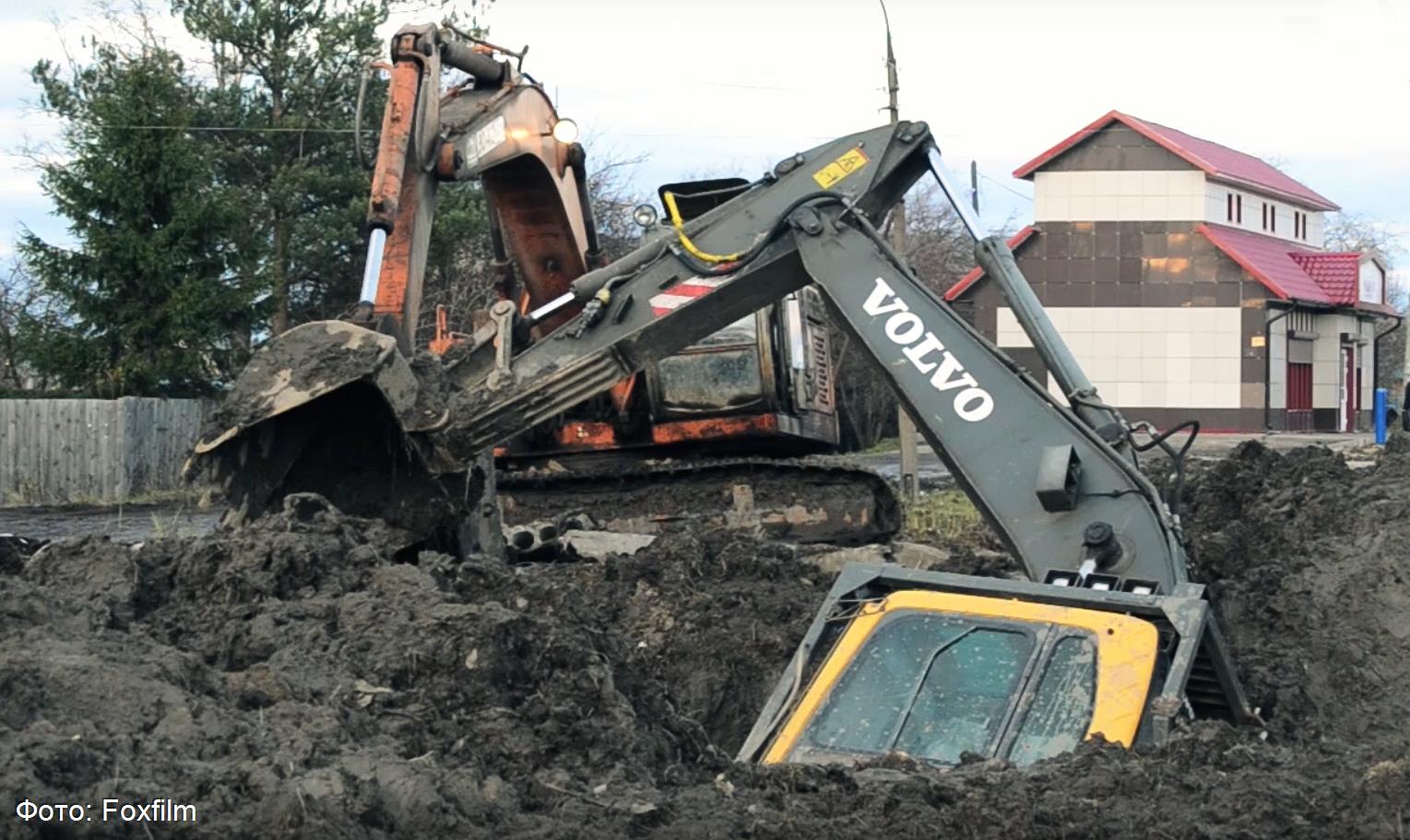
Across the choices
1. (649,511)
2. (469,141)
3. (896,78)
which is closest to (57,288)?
(896,78)

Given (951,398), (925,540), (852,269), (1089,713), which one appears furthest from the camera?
(925,540)

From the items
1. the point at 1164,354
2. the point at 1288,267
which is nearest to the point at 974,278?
the point at 1164,354

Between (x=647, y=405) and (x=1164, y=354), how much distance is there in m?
29.2

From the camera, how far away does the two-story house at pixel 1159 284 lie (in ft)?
129

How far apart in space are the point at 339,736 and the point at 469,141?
17.3 ft

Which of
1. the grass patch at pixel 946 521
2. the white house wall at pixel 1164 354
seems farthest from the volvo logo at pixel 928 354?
the white house wall at pixel 1164 354

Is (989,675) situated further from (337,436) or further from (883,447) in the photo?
(883,447)

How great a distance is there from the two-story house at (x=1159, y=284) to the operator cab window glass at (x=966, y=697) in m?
33.0

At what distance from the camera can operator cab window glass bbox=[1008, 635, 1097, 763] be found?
18.6 ft

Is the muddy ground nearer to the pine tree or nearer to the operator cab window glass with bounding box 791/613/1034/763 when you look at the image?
the operator cab window glass with bounding box 791/613/1034/763

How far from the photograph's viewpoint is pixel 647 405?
41.2 feet

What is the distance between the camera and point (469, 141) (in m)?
9.77

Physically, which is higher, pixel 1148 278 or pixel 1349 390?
pixel 1148 278

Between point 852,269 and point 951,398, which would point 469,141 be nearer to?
point 852,269
